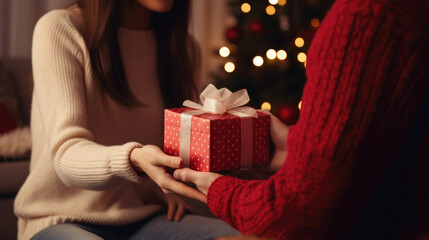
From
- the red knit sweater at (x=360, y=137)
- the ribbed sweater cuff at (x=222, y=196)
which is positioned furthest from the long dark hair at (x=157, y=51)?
the red knit sweater at (x=360, y=137)

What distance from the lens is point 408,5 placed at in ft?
2.33

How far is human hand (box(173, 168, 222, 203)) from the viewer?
101 cm

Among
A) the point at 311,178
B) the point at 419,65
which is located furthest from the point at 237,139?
the point at 419,65

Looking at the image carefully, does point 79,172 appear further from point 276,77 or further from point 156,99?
point 276,77

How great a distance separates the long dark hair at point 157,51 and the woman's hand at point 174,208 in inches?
11.7

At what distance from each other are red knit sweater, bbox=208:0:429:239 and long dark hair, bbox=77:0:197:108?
768mm

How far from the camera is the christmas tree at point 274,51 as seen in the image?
317 cm

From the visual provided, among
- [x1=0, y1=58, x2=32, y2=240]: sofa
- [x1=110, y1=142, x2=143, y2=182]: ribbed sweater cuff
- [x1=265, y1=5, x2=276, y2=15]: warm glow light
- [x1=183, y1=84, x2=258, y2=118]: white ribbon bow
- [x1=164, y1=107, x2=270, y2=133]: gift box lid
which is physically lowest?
[x1=0, y1=58, x2=32, y2=240]: sofa

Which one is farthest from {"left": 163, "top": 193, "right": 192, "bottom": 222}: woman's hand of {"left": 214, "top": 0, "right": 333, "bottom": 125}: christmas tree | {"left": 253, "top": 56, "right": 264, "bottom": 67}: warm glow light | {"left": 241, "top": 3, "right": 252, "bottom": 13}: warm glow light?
{"left": 241, "top": 3, "right": 252, "bottom": 13}: warm glow light

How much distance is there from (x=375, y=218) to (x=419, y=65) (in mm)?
255

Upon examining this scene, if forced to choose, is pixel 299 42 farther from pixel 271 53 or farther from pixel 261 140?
pixel 261 140

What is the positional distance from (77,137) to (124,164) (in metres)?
0.20

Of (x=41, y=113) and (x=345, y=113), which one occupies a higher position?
(x=345, y=113)

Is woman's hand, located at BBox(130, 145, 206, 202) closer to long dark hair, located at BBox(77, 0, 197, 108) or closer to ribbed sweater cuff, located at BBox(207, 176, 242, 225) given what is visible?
ribbed sweater cuff, located at BBox(207, 176, 242, 225)
